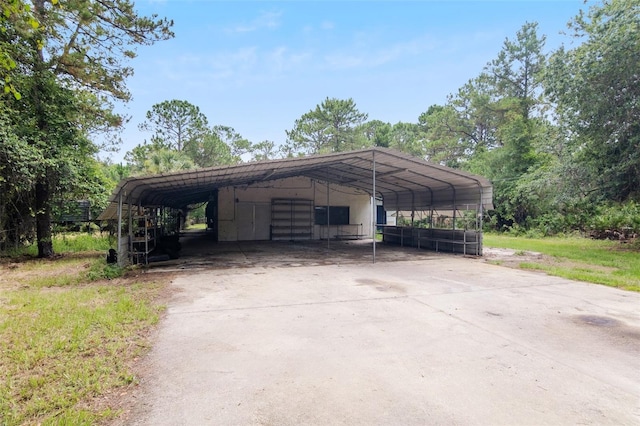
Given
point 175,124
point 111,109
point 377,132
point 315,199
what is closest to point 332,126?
point 377,132

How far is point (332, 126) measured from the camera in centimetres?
2956

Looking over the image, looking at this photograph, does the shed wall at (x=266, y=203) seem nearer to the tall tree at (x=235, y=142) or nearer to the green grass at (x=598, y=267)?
the green grass at (x=598, y=267)

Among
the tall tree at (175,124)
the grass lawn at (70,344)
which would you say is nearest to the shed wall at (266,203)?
the grass lawn at (70,344)

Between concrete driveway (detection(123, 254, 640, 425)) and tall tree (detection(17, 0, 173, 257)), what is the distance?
674 cm

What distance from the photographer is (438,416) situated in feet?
7.11

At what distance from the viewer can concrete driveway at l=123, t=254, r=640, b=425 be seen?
224 centimetres

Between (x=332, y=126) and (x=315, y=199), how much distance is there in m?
14.3

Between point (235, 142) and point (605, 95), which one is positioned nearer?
point (605, 95)

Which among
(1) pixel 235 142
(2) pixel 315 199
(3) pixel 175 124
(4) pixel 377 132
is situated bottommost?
(2) pixel 315 199

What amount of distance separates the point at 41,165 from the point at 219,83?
17.6 m

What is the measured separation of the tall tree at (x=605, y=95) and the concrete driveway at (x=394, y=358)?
7.81 metres

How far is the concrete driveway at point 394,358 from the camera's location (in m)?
2.24

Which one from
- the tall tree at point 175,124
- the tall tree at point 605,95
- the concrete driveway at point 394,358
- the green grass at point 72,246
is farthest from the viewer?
the tall tree at point 175,124

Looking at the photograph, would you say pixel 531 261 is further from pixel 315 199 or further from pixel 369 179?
pixel 315 199
